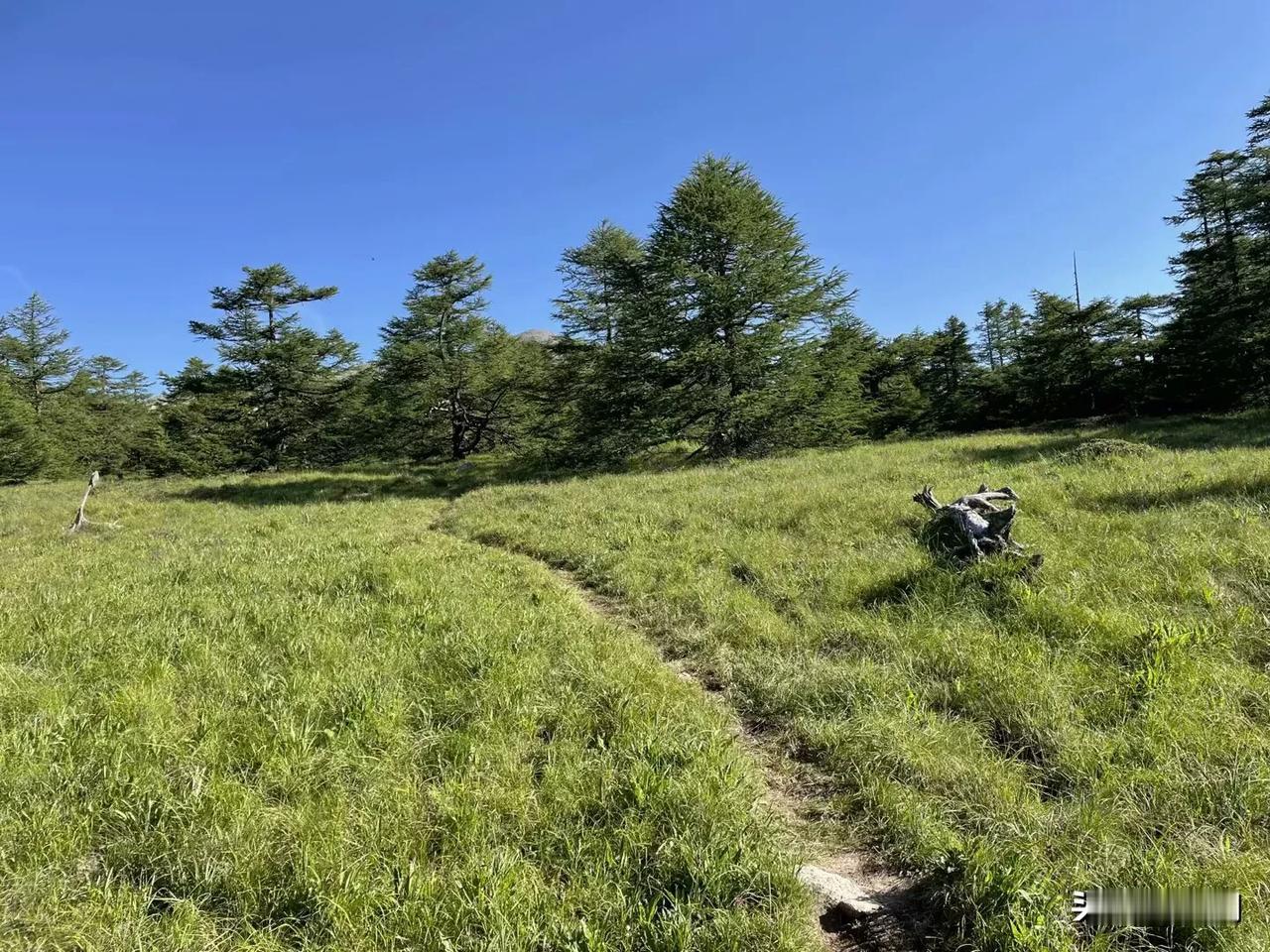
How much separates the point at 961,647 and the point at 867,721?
1497 mm

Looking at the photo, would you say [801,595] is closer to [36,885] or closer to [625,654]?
[625,654]

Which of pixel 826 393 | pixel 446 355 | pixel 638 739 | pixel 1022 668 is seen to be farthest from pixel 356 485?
pixel 1022 668

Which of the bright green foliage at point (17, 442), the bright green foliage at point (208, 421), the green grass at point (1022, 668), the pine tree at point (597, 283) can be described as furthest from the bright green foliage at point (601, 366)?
the bright green foliage at point (17, 442)

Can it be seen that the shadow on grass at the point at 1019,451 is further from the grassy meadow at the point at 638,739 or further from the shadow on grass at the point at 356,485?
the shadow on grass at the point at 356,485

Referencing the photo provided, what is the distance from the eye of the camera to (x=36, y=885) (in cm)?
287

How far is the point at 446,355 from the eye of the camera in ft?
101

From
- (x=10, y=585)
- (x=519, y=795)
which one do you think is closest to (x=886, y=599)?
(x=519, y=795)

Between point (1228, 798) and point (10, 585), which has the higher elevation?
point (10, 585)

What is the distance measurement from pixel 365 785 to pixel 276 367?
120ft

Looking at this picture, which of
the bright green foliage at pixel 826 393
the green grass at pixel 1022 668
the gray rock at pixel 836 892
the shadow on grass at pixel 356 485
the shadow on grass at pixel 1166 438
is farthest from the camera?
the bright green foliage at pixel 826 393

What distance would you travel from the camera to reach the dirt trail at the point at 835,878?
2.85 meters

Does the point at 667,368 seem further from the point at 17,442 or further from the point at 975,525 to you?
the point at 17,442

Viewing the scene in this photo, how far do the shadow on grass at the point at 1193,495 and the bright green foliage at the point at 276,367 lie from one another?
37.1 metres

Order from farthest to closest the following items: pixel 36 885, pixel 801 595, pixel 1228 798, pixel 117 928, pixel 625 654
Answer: pixel 801 595 → pixel 625 654 → pixel 1228 798 → pixel 36 885 → pixel 117 928
